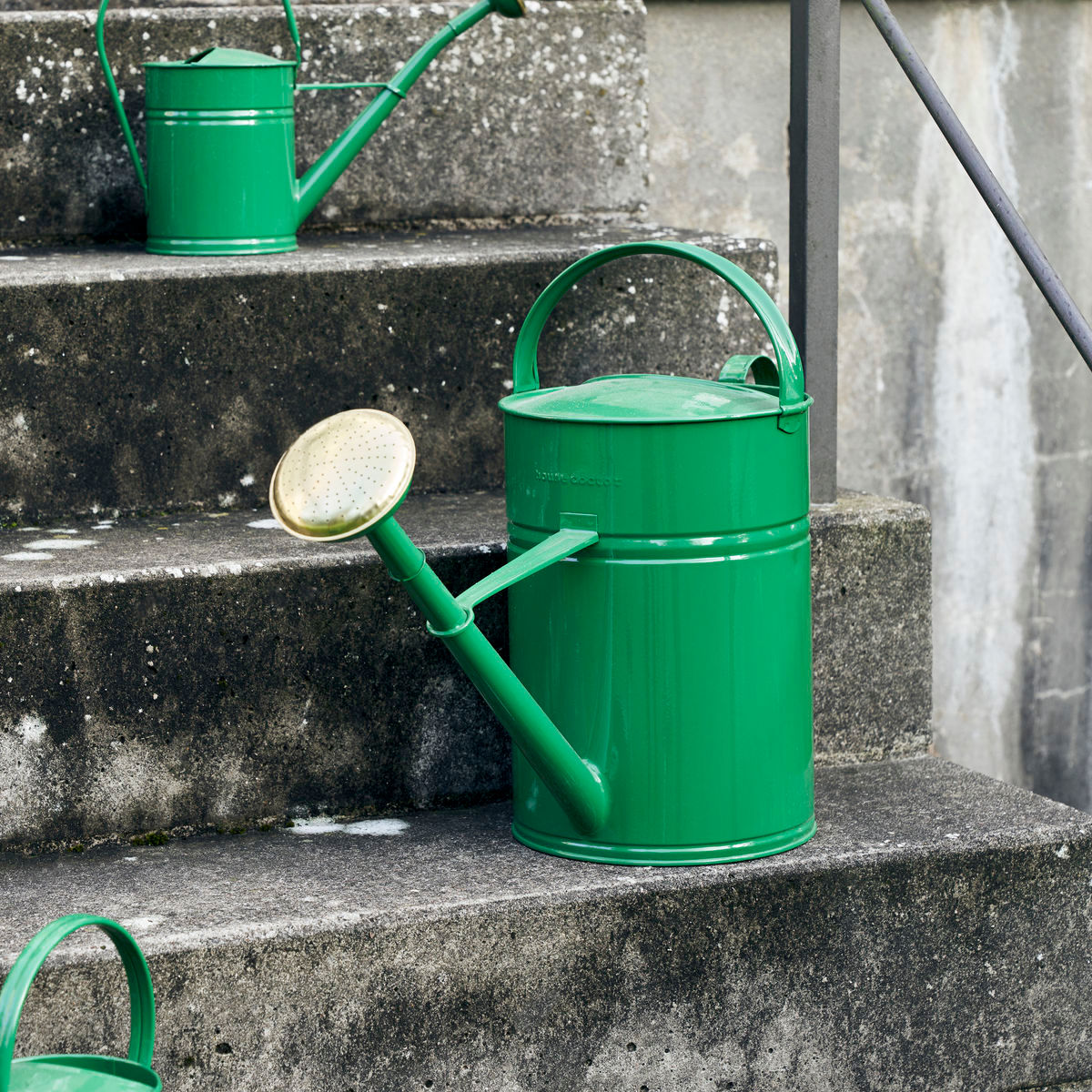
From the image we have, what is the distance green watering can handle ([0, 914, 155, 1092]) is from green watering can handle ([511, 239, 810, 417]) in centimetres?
77

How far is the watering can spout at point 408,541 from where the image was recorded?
4.35 feet

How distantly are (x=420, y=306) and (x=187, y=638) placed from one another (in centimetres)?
56

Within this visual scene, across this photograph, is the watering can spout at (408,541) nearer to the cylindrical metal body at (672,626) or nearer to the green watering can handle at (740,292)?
the cylindrical metal body at (672,626)

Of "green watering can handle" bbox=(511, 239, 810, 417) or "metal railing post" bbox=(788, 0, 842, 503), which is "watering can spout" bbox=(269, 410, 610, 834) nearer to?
"green watering can handle" bbox=(511, 239, 810, 417)

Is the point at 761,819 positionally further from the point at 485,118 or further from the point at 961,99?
the point at 961,99

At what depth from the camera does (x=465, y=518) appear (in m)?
1.98

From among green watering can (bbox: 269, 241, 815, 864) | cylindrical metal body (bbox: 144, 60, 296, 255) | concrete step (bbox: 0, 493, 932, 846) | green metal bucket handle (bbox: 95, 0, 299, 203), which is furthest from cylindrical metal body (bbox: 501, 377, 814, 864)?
green metal bucket handle (bbox: 95, 0, 299, 203)

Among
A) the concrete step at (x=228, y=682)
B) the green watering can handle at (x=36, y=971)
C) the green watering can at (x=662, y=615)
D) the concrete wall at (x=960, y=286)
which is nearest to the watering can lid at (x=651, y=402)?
the green watering can at (x=662, y=615)

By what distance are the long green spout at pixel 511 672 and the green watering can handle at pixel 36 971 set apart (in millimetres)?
394

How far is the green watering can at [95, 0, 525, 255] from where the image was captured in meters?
2.19

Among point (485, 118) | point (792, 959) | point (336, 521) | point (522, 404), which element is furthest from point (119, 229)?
point (792, 959)

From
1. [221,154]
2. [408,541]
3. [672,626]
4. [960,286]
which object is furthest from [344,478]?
[960,286]

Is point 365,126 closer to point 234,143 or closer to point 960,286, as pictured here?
point 234,143

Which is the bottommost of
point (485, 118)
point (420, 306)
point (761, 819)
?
point (761, 819)
